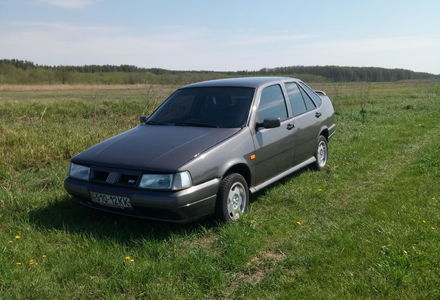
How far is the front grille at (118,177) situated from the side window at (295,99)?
278 cm

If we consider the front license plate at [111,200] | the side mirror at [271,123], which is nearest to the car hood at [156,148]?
the front license plate at [111,200]

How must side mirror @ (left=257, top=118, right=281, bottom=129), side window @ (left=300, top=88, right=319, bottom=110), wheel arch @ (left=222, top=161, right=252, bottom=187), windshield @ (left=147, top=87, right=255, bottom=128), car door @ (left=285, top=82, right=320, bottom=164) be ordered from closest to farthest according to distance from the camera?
wheel arch @ (left=222, top=161, right=252, bottom=187)
side mirror @ (left=257, top=118, right=281, bottom=129)
windshield @ (left=147, top=87, right=255, bottom=128)
car door @ (left=285, top=82, right=320, bottom=164)
side window @ (left=300, top=88, right=319, bottom=110)

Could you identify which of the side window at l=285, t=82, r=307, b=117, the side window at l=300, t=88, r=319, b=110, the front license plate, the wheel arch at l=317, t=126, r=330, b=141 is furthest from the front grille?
the wheel arch at l=317, t=126, r=330, b=141

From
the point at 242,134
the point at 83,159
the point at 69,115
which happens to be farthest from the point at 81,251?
the point at 69,115

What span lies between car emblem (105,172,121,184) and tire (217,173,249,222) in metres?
1.05

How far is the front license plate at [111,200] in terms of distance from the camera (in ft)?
12.8

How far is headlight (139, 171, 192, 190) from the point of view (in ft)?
12.4

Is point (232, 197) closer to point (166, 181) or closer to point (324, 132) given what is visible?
point (166, 181)

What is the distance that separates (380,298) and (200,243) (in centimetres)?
175

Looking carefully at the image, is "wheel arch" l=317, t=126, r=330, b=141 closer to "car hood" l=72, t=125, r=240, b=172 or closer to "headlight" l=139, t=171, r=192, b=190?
"car hood" l=72, t=125, r=240, b=172

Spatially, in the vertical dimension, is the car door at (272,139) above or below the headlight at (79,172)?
above

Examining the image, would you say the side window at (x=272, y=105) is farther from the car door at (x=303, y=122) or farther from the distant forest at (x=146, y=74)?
the distant forest at (x=146, y=74)

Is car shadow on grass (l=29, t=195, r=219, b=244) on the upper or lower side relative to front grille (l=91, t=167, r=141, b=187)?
lower

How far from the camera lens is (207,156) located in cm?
405
